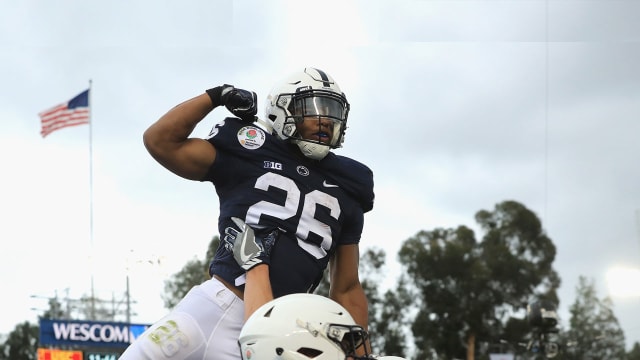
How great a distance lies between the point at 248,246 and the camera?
161 inches

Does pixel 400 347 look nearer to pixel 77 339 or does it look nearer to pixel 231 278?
pixel 77 339

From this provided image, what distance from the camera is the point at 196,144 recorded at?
418 cm

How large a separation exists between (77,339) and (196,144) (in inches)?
1481

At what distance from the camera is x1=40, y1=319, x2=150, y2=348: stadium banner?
39.5 m

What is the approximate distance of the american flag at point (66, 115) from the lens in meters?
35.1

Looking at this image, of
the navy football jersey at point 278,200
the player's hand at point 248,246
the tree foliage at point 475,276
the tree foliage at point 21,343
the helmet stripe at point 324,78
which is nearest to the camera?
the player's hand at point 248,246

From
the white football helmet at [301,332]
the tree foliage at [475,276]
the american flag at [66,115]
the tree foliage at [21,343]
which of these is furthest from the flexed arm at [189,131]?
the tree foliage at [21,343]

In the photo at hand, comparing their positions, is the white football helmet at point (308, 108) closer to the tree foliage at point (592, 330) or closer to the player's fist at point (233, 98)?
the player's fist at point (233, 98)

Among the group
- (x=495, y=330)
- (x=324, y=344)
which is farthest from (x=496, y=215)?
(x=324, y=344)

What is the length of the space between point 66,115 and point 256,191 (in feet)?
115

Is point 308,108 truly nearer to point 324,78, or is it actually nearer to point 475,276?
point 324,78

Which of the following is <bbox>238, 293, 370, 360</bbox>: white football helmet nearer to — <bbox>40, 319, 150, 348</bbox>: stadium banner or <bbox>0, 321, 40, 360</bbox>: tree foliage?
<bbox>40, 319, 150, 348</bbox>: stadium banner

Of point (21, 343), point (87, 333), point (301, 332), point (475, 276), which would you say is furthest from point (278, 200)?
point (21, 343)

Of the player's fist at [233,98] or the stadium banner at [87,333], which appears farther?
the stadium banner at [87,333]
